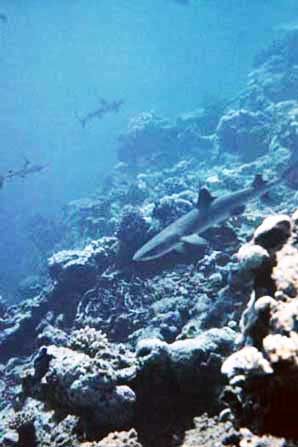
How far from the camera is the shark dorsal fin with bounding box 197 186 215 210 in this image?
339 inches

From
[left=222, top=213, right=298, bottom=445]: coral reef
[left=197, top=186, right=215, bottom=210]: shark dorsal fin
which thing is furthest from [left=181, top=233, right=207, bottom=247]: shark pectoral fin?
[left=222, top=213, right=298, bottom=445]: coral reef

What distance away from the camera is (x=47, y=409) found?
5.48m

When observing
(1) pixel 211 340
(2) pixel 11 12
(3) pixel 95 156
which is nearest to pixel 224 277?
(1) pixel 211 340

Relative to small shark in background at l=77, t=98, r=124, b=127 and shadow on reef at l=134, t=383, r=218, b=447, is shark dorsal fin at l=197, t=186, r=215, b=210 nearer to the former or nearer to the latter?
shadow on reef at l=134, t=383, r=218, b=447

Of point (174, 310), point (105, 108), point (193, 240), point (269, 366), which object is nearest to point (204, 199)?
point (193, 240)

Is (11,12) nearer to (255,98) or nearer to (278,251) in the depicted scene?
(255,98)

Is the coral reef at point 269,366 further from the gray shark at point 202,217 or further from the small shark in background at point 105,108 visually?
the small shark in background at point 105,108

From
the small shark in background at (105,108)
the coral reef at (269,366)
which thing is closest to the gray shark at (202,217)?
A: the coral reef at (269,366)

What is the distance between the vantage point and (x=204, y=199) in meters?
8.62

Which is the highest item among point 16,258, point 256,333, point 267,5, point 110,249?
point 267,5

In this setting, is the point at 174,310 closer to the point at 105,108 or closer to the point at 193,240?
the point at 193,240

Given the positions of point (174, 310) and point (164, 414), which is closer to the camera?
point (164, 414)

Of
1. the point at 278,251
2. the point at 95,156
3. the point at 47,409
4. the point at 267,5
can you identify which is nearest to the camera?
the point at 278,251

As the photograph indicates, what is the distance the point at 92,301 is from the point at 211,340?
5.11 m
